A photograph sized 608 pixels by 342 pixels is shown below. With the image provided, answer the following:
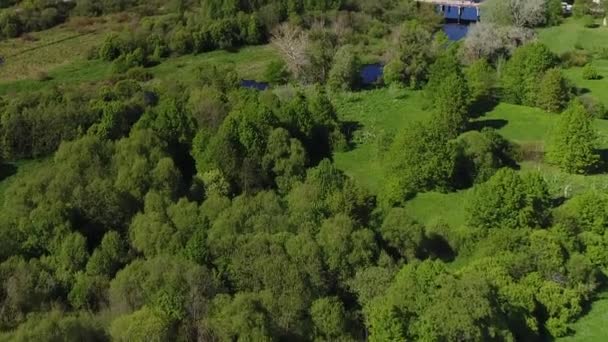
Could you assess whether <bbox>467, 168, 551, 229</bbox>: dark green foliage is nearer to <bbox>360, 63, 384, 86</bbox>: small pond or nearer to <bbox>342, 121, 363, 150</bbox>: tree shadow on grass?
<bbox>342, 121, 363, 150</bbox>: tree shadow on grass

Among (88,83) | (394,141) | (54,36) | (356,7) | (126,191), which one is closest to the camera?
(126,191)

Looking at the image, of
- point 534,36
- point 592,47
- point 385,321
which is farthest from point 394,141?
point 592,47

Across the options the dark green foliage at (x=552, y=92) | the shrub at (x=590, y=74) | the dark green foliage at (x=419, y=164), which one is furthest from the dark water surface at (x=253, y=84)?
the shrub at (x=590, y=74)

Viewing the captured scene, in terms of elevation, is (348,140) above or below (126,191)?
below

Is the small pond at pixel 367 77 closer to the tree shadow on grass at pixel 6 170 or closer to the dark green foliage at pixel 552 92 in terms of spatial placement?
the dark green foliage at pixel 552 92

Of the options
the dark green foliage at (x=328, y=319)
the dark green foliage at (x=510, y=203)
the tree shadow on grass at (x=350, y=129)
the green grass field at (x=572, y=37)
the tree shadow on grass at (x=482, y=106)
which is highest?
the dark green foliage at (x=328, y=319)

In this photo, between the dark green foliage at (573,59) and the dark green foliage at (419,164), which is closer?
the dark green foliage at (419,164)

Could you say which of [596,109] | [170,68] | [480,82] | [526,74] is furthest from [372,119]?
[170,68]

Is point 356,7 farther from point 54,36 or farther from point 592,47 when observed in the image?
point 54,36
